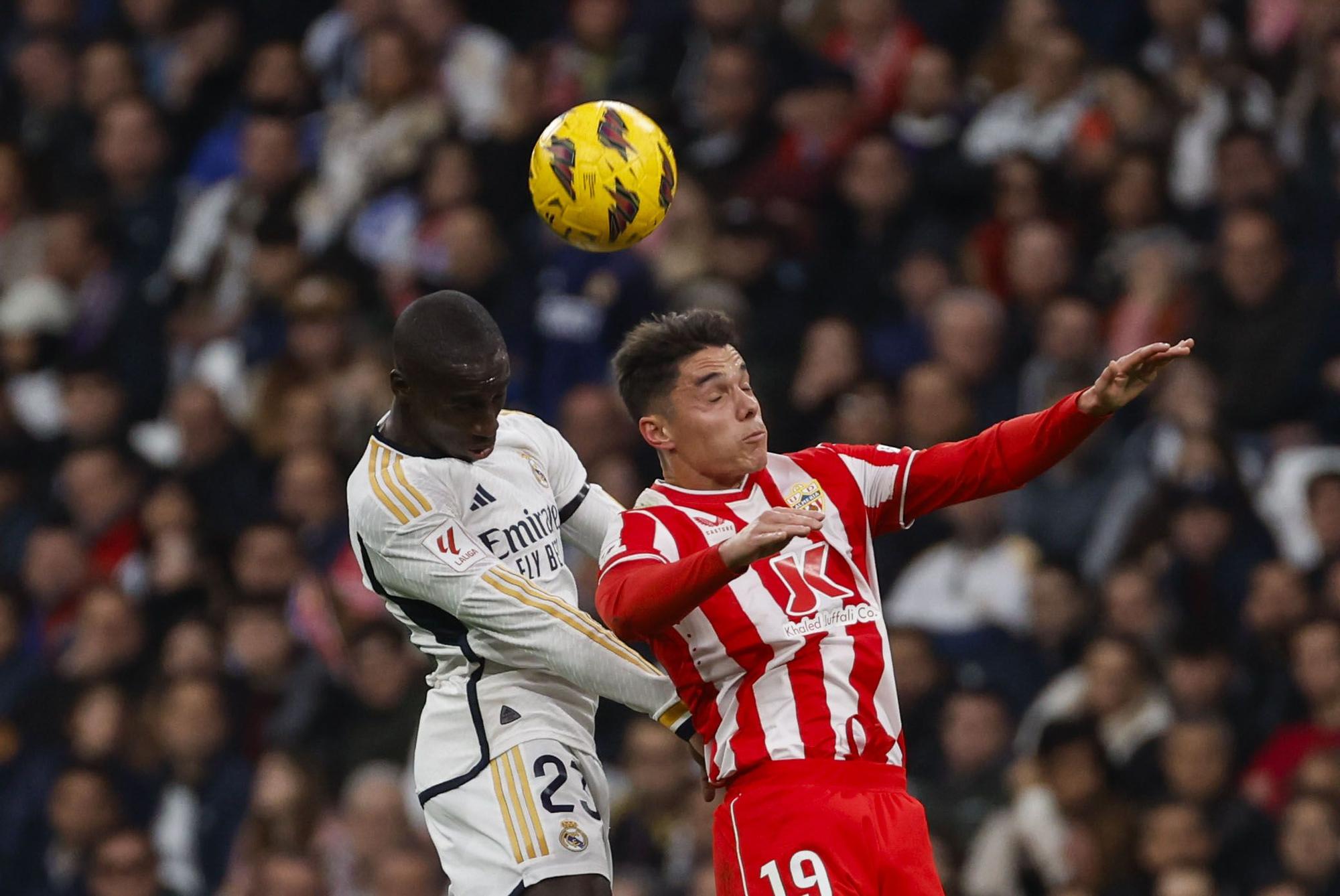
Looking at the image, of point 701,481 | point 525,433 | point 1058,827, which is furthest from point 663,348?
point 1058,827

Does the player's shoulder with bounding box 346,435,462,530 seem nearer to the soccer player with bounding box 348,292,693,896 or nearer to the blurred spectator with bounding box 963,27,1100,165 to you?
the soccer player with bounding box 348,292,693,896

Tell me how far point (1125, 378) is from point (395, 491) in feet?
6.03

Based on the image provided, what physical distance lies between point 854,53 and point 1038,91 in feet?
3.89

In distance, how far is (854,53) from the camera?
11.2 meters

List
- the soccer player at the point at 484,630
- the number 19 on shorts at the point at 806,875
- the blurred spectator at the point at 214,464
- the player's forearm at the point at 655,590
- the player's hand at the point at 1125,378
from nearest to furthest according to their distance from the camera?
1. the player's forearm at the point at 655,590
2. the player's hand at the point at 1125,378
3. the number 19 on shorts at the point at 806,875
4. the soccer player at the point at 484,630
5. the blurred spectator at the point at 214,464

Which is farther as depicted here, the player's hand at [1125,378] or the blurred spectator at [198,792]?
the blurred spectator at [198,792]

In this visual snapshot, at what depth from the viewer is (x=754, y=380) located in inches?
396

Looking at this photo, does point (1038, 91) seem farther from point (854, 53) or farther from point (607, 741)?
point (607, 741)

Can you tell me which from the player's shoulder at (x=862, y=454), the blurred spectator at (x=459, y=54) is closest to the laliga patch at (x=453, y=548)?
the player's shoulder at (x=862, y=454)

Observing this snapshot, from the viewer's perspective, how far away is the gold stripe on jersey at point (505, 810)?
5715 millimetres

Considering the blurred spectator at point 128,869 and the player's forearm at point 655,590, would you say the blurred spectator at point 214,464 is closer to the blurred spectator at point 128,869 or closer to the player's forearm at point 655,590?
the blurred spectator at point 128,869

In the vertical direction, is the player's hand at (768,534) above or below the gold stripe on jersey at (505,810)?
above

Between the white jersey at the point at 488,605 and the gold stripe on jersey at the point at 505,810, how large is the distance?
1.3 inches

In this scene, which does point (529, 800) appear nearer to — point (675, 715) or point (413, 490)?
point (675, 715)
